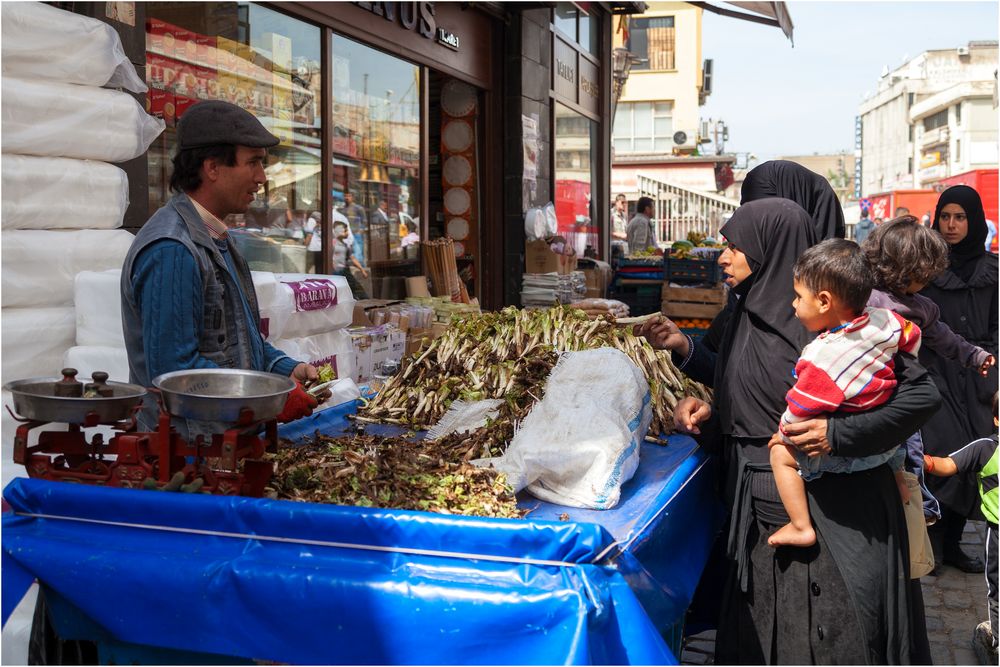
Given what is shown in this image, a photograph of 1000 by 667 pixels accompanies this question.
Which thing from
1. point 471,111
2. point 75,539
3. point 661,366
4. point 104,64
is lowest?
point 75,539

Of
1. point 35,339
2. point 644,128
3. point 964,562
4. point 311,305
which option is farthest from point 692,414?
point 644,128

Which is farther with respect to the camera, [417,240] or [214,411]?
[417,240]

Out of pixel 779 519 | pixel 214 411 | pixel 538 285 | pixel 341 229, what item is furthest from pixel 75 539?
pixel 538 285

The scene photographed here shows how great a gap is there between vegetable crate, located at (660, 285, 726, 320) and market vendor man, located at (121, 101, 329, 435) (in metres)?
9.09

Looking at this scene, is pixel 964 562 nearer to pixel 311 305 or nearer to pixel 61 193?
pixel 311 305

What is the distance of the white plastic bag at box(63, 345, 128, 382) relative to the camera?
4133 mm

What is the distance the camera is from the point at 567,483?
271 centimetres

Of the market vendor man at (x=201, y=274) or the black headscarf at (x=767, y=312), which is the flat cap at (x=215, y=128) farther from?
the black headscarf at (x=767, y=312)

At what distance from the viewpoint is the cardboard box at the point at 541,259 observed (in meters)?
11.4

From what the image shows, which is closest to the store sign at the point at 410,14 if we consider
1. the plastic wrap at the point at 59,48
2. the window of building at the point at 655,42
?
the plastic wrap at the point at 59,48

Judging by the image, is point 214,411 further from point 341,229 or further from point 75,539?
point 341,229

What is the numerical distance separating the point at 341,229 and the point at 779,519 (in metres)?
5.99

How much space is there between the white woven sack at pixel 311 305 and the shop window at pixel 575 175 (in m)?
7.91

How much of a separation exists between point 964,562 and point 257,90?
5.98 m
